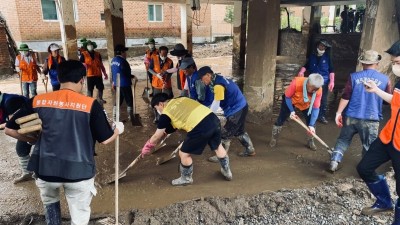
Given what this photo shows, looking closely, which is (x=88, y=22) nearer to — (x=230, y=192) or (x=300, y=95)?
(x=300, y=95)

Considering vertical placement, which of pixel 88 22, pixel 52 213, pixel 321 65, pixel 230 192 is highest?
pixel 88 22

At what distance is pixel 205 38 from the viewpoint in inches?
946

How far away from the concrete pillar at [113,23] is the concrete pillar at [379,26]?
571cm

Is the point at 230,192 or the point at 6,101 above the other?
the point at 6,101

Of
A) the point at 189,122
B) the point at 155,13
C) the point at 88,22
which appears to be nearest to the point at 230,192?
the point at 189,122

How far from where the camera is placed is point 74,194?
260 cm

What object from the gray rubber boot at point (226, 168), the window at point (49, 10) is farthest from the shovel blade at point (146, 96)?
the window at point (49, 10)

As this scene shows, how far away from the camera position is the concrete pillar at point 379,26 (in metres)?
5.66

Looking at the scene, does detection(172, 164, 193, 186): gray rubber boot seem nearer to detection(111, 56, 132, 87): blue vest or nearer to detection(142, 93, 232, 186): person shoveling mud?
detection(142, 93, 232, 186): person shoveling mud

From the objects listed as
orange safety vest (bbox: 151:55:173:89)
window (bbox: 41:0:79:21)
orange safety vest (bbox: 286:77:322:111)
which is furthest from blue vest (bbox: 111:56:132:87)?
window (bbox: 41:0:79:21)

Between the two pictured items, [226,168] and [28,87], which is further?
[28,87]

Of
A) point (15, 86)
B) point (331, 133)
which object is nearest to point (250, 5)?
point (331, 133)

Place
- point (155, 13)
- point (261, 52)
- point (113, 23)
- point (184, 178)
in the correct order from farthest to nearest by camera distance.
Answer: point (155, 13) → point (113, 23) → point (261, 52) → point (184, 178)

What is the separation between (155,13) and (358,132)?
58.6 ft
